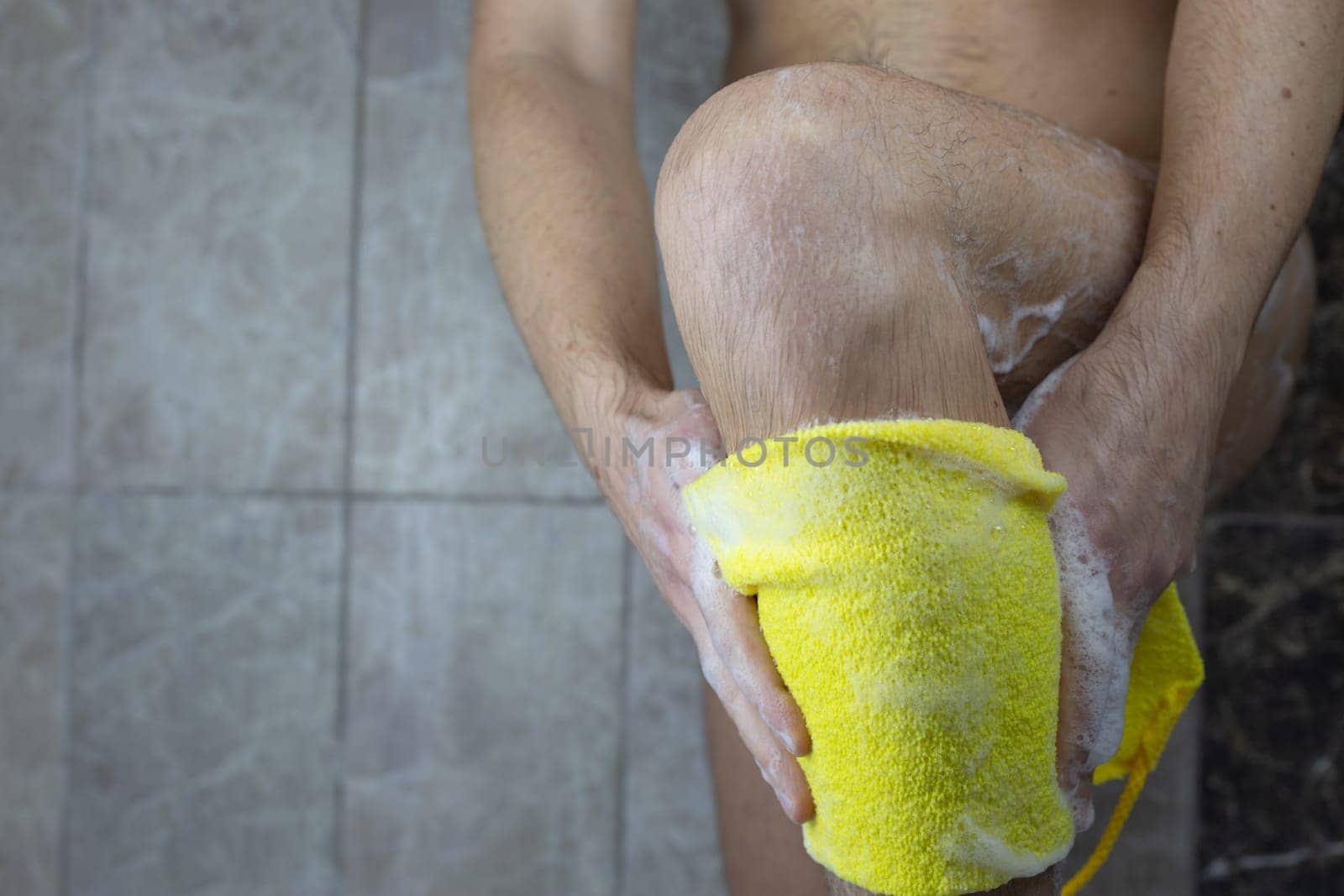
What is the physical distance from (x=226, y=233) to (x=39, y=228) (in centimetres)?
21

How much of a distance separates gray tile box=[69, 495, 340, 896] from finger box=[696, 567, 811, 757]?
667 mm

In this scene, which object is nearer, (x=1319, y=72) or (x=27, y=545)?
(x=1319, y=72)

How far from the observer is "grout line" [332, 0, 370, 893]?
0.95 metres

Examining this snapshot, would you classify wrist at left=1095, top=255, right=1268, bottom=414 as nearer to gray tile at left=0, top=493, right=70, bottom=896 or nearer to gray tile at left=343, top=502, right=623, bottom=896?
gray tile at left=343, top=502, right=623, bottom=896

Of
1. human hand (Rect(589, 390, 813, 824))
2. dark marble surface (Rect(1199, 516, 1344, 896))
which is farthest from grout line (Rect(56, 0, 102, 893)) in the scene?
dark marble surface (Rect(1199, 516, 1344, 896))

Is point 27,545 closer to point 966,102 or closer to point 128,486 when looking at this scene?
point 128,486

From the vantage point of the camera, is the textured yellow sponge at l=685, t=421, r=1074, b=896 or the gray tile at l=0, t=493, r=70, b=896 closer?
the textured yellow sponge at l=685, t=421, r=1074, b=896

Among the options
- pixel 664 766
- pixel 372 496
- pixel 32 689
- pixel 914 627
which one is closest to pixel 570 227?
pixel 914 627

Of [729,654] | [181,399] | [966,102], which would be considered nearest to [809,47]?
[966,102]

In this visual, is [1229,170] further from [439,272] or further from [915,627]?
[439,272]

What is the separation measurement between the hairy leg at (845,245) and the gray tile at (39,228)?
85cm

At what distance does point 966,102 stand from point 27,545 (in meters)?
1.02

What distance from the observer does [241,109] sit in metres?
0.96

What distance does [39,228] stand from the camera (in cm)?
98
